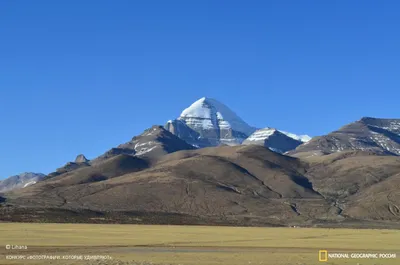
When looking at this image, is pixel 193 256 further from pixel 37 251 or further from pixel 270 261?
pixel 37 251

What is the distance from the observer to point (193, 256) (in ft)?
207

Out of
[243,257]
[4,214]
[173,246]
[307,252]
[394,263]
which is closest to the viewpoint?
[394,263]

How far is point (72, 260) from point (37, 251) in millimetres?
10894

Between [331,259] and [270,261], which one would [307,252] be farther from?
[270,261]

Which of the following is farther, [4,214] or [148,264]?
[4,214]

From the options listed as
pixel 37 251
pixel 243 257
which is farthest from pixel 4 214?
pixel 243 257

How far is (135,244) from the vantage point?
82.1 metres

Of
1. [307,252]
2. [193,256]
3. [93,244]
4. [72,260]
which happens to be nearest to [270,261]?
[193,256]

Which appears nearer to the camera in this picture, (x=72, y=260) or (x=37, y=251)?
(x=72, y=260)

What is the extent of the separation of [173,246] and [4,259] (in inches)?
1117

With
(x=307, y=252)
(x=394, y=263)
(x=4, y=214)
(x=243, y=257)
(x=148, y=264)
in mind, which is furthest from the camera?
(x=4, y=214)

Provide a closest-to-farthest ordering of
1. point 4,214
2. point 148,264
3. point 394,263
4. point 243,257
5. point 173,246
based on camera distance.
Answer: point 148,264 < point 394,263 < point 243,257 < point 173,246 < point 4,214

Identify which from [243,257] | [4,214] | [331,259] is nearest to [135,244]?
[243,257]

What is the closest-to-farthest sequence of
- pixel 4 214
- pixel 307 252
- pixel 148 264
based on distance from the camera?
pixel 148 264 < pixel 307 252 < pixel 4 214
